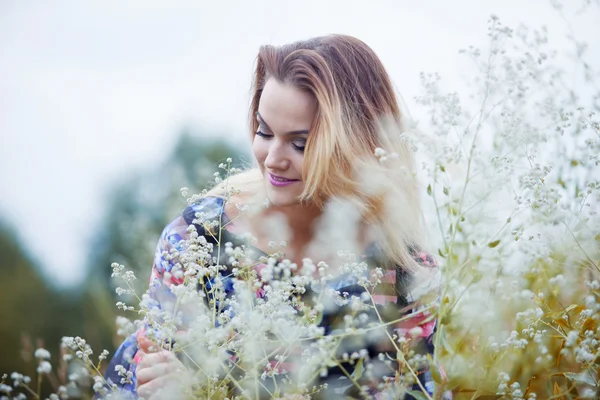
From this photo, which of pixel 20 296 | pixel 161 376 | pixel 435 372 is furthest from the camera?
pixel 20 296

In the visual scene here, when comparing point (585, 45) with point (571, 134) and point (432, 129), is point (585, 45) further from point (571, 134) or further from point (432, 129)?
point (432, 129)

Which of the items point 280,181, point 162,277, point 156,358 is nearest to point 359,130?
point 280,181

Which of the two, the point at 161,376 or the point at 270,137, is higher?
the point at 270,137

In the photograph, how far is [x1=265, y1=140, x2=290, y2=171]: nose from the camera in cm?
187

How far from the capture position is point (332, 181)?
1973 mm

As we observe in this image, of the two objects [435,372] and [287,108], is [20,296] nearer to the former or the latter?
[287,108]

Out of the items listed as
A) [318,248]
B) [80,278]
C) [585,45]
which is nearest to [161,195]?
[80,278]

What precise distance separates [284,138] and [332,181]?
0.22 meters

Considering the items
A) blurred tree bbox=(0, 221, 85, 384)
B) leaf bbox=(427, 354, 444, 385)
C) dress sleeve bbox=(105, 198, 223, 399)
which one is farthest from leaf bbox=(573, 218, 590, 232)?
blurred tree bbox=(0, 221, 85, 384)

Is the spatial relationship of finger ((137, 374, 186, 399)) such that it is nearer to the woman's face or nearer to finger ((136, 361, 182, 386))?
finger ((136, 361, 182, 386))

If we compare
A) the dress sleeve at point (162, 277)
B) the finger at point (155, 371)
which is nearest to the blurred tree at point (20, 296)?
the dress sleeve at point (162, 277)

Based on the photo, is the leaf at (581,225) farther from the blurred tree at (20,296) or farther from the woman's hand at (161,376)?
the blurred tree at (20,296)

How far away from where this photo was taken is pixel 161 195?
1091 centimetres

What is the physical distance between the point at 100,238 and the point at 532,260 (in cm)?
1265
